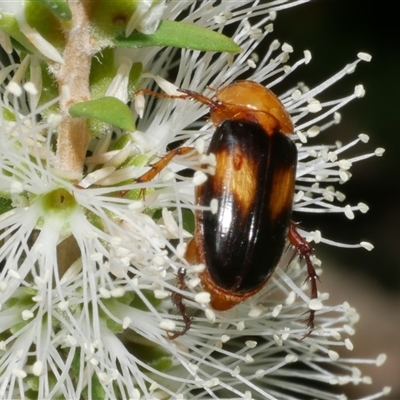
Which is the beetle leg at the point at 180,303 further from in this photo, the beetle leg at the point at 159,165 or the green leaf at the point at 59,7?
the green leaf at the point at 59,7

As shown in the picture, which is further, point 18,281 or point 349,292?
point 349,292

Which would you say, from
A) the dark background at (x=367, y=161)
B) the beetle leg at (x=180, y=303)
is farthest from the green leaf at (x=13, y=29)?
the dark background at (x=367, y=161)

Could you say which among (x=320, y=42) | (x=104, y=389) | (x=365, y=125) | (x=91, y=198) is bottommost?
(x=104, y=389)

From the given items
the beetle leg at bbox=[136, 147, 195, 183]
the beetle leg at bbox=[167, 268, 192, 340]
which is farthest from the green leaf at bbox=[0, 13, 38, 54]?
the beetle leg at bbox=[167, 268, 192, 340]

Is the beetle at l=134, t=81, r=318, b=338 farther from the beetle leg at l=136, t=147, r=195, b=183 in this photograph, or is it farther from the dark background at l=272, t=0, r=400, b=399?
the dark background at l=272, t=0, r=400, b=399

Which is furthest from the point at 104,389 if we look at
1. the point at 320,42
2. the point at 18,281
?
the point at 320,42

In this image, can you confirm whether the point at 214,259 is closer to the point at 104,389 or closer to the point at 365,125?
the point at 104,389
